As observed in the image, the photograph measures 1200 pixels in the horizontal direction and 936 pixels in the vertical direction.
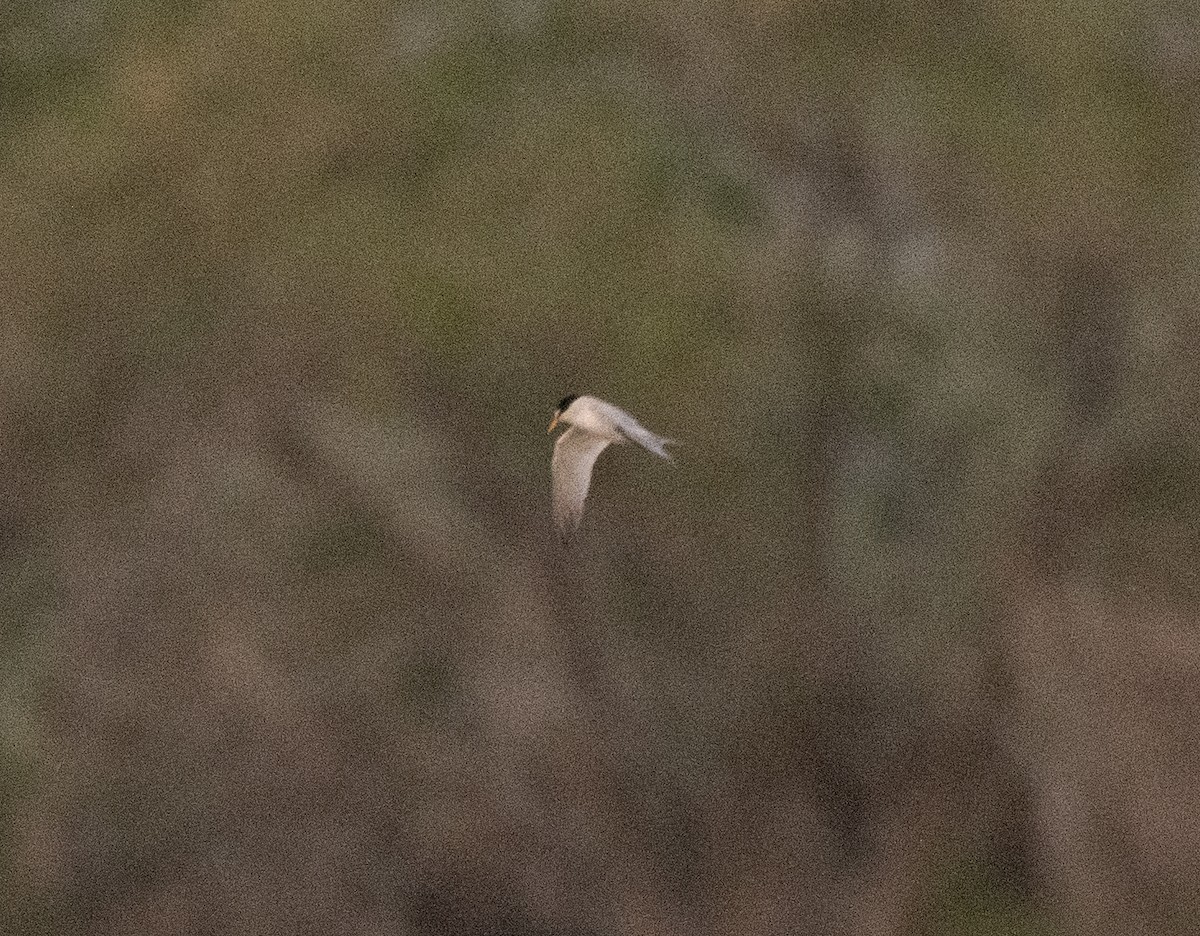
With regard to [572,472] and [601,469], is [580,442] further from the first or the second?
[601,469]

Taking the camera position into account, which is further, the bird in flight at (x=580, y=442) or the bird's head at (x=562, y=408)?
the bird's head at (x=562, y=408)

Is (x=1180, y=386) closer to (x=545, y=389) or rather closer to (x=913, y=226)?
(x=913, y=226)

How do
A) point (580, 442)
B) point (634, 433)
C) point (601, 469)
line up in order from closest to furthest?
point (634, 433)
point (580, 442)
point (601, 469)

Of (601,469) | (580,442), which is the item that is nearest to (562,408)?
(580,442)

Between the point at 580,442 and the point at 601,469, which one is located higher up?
the point at 601,469

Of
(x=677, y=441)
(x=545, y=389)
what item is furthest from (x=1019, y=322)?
(x=545, y=389)

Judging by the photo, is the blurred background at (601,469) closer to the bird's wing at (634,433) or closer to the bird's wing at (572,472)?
the bird's wing at (572,472)

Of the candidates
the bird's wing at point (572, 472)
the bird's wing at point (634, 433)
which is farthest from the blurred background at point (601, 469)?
the bird's wing at point (634, 433)
